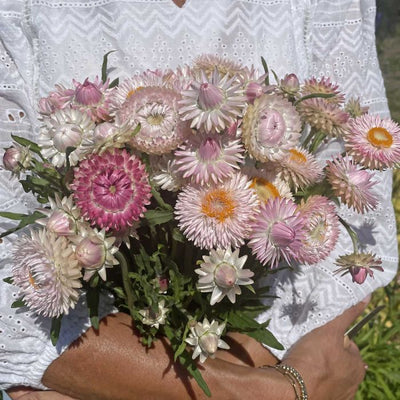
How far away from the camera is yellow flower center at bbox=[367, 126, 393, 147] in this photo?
905mm

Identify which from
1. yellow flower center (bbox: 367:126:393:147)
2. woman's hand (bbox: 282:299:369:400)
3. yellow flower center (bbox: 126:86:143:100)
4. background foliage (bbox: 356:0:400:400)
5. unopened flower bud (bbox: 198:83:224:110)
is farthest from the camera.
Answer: background foliage (bbox: 356:0:400:400)

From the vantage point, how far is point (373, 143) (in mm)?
905

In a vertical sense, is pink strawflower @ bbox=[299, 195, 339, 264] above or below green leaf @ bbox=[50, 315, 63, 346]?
above

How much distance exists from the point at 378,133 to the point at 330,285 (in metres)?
0.50

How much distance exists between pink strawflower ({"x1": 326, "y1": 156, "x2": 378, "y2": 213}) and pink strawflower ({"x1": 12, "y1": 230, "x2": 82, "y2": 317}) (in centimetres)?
39

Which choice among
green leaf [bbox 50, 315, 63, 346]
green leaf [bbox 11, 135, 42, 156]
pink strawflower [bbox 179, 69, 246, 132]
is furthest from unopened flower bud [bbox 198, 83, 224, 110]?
green leaf [bbox 50, 315, 63, 346]

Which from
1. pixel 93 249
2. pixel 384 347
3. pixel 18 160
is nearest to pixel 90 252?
pixel 93 249

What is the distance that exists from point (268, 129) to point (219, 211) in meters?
0.12

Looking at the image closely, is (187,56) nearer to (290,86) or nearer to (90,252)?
(290,86)

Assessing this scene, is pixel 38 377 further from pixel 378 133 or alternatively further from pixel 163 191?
pixel 378 133

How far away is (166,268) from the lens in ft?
3.01

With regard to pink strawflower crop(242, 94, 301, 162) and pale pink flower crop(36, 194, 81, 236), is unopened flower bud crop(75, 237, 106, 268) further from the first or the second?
pink strawflower crop(242, 94, 301, 162)

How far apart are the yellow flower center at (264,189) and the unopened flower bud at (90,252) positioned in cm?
22

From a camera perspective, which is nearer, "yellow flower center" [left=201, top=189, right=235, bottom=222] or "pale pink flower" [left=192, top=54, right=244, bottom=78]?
"yellow flower center" [left=201, top=189, right=235, bottom=222]
